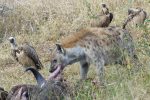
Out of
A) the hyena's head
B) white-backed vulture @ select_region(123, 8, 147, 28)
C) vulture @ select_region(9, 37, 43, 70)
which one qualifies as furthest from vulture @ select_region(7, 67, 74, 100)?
white-backed vulture @ select_region(123, 8, 147, 28)

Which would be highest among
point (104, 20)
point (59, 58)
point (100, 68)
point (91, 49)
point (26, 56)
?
point (91, 49)

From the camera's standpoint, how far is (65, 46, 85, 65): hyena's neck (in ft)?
33.0

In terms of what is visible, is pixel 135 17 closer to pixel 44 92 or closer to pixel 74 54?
pixel 74 54

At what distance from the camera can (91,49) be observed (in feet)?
32.8

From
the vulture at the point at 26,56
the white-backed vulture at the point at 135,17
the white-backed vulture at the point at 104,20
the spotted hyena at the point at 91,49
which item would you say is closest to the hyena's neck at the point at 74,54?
Result: the spotted hyena at the point at 91,49

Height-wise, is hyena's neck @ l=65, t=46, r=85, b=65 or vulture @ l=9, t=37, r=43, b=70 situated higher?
hyena's neck @ l=65, t=46, r=85, b=65

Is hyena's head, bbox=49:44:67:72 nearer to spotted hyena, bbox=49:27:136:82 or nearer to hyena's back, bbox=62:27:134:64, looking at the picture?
spotted hyena, bbox=49:27:136:82

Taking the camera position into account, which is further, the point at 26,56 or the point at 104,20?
the point at 104,20

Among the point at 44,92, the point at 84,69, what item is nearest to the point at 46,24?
the point at 84,69

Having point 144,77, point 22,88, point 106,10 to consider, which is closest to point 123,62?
point 144,77

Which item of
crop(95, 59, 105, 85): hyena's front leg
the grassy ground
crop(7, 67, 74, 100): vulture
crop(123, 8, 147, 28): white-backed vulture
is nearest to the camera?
crop(7, 67, 74, 100): vulture

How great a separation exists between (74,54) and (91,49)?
0.29 metres

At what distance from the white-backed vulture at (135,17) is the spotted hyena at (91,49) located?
8.18 feet

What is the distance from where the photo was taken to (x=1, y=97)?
29.3 feet
